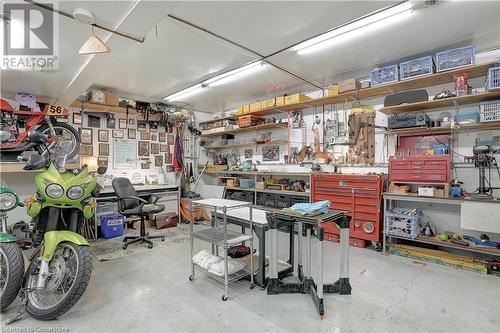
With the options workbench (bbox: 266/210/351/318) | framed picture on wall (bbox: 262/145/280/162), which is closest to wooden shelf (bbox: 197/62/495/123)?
framed picture on wall (bbox: 262/145/280/162)

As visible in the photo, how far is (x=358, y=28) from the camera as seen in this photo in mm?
2779

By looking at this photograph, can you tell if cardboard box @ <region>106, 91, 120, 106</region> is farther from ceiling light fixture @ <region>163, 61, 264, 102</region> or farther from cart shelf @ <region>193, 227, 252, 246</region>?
cart shelf @ <region>193, 227, 252, 246</region>

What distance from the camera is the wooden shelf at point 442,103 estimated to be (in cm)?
302

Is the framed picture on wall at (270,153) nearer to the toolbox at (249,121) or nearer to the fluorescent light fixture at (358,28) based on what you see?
the toolbox at (249,121)

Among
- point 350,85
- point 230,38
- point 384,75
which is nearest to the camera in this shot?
point 230,38

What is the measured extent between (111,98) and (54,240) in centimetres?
347

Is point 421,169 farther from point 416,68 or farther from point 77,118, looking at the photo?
point 77,118

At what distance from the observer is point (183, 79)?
172 inches

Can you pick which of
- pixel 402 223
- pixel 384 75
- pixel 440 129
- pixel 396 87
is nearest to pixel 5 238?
pixel 402 223

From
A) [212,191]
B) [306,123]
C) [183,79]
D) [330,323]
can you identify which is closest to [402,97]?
[306,123]

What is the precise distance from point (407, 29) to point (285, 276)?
3.02 m

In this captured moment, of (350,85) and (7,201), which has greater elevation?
(350,85)

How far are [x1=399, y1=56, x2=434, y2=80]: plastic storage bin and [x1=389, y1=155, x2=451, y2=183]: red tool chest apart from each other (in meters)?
1.08

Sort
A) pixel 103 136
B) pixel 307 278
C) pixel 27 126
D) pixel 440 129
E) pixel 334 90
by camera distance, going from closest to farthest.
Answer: pixel 307 278, pixel 440 129, pixel 334 90, pixel 27 126, pixel 103 136
